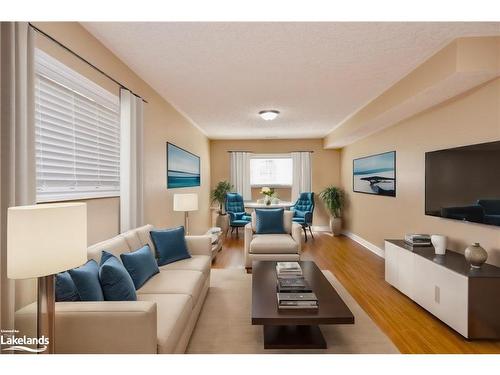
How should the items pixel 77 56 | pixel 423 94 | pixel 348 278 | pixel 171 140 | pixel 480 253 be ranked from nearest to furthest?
pixel 77 56 < pixel 480 253 < pixel 423 94 < pixel 348 278 < pixel 171 140

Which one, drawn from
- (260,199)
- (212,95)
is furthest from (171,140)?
(260,199)

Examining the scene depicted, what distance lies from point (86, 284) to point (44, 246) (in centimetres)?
53

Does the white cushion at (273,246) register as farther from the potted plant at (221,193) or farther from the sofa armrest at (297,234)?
the potted plant at (221,193)

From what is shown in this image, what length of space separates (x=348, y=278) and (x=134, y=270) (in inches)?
111

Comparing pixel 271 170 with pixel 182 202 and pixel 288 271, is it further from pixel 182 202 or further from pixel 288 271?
pixel 288 271

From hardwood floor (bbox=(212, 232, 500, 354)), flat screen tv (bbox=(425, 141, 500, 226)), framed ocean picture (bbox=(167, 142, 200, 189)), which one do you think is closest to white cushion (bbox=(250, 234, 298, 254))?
hardwood floor (bbox=(212, 232, 500, 354))

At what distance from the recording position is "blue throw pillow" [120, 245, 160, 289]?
230 cm

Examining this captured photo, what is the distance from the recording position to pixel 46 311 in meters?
1.30

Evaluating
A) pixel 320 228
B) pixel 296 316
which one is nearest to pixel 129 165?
pixel 296 316

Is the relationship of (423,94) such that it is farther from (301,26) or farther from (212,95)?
(212,95)

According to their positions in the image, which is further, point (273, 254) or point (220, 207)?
point (220, 207)

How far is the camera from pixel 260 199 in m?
7.74

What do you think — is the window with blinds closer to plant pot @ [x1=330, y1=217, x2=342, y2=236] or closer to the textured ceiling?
the textured ceiling
